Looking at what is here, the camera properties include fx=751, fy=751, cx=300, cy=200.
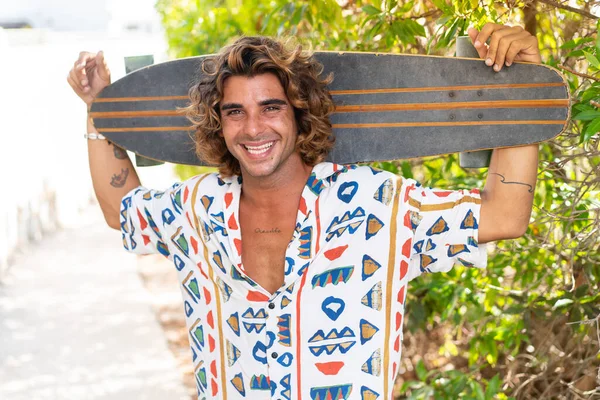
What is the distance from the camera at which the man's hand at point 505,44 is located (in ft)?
5.42

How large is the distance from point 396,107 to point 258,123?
0.37 meters

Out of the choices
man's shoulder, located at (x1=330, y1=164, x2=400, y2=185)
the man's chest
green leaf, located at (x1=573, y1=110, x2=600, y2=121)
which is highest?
green leaf, located at (x1=573, y1=110, x2=600, y2=121)

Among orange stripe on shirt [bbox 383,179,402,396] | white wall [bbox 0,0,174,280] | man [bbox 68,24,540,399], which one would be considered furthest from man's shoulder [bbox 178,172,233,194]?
white wall [bbox 0,0,174,280]

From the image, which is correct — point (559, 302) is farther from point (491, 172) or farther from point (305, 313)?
point (305, 313)

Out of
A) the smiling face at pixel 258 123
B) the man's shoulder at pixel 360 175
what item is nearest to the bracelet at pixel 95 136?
the smiling face at pixel 258 123

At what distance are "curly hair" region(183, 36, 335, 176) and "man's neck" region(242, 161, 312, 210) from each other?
4 centimetres

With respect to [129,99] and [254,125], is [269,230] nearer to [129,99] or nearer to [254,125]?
[254,125]

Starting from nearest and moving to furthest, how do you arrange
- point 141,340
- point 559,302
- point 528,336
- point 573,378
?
point 559,302, point 573,378, point 528,336, point 141,340

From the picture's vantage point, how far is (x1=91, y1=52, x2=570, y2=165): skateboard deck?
1.74m

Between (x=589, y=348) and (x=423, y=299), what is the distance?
0.62 meters

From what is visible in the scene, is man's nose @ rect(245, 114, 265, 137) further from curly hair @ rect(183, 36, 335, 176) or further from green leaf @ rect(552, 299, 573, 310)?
green leaf @ rect(552, 299, 573, 310)

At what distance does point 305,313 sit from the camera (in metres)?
1.79

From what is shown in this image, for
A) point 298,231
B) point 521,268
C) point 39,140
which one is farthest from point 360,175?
point 39,140

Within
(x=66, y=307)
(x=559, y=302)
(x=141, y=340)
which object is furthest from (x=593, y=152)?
(x=66, y=307)
